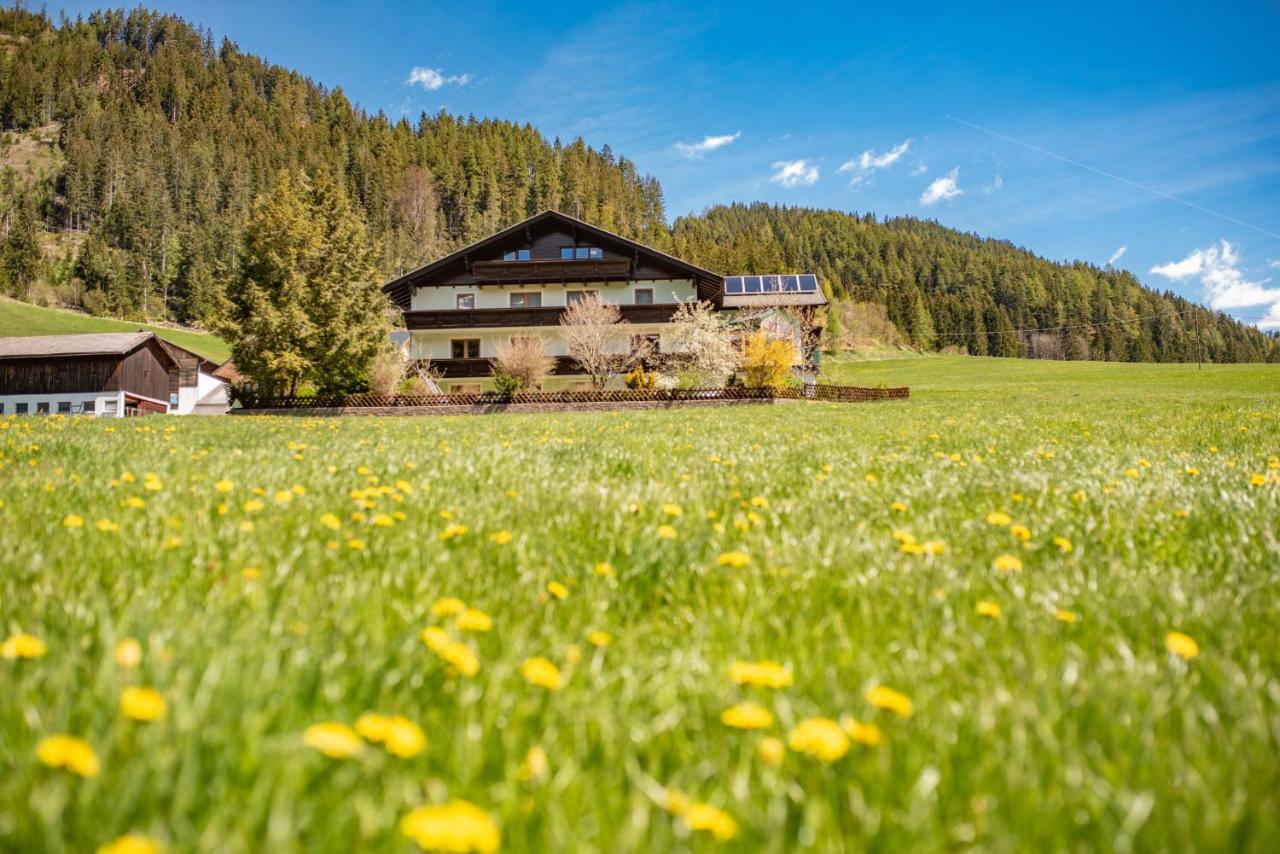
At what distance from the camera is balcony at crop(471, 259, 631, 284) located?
41438mm

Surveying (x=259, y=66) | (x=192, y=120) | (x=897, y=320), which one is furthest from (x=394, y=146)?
(x=897, y=320)

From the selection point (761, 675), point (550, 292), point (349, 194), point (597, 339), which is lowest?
point (761, 675)

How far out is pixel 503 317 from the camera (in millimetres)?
39969

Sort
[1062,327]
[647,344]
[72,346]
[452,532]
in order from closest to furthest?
[452,532], [647,344], [72,346], [1062,327]

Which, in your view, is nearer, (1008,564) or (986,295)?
(1008,564)

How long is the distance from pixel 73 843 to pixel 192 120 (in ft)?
584

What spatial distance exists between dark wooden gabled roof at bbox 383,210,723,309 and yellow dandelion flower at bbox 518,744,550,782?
4107 centimetres

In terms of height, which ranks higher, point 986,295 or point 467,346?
point 986,295

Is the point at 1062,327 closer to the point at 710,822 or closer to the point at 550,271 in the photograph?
the point at 550,271

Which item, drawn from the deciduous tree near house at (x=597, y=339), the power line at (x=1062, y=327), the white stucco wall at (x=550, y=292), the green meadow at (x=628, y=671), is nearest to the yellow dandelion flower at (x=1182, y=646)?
the green meadow at (x=628, y=671)

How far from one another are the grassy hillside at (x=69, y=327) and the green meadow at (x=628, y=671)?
2944 inches

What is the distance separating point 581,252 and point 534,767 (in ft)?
142

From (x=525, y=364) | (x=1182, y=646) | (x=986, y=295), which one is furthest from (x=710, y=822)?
(x=986, y=295)

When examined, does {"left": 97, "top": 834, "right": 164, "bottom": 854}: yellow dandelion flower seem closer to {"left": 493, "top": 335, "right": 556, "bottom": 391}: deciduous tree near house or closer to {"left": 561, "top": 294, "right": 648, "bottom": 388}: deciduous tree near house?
{"left": 493, "top": 335, "right": 556, "bottom": 391}: deciduous tree near house
